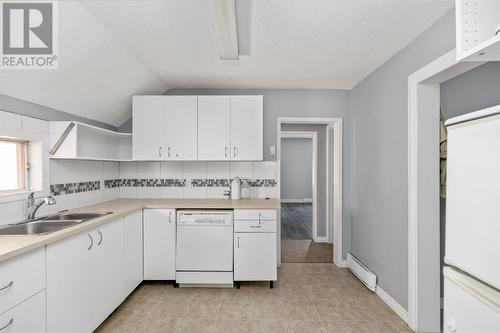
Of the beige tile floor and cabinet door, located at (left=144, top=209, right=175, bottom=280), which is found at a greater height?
cabinet door, located at (left=144, top=209, right=175, bottom=280)

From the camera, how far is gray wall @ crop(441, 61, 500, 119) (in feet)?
7.90

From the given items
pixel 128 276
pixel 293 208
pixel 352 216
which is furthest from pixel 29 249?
pixel 293 208

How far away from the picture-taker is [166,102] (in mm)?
3105

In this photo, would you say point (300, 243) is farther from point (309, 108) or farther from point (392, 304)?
point (309, 108)

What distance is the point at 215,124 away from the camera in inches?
122

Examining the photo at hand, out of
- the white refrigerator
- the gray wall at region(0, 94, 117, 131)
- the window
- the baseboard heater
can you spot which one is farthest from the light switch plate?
the window

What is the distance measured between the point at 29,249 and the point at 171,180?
209 centimetres

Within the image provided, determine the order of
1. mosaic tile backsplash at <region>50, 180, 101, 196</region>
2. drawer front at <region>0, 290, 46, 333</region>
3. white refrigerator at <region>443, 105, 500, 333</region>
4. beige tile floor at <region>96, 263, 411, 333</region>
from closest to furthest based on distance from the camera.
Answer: white refrigerator at <region>443, 105, 500, 333</region> → drawer front at <region>0, 290, 46, 333</region> → beige tile floor at <region>96, 263, 411, 333</region> → mosaic tile backsplash at <region>50, 180, 101, 196</region>

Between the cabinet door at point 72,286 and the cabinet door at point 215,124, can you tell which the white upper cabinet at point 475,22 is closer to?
the cabinet door at point 215,124

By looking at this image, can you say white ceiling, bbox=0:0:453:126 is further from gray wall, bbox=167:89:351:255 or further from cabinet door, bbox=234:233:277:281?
cabinet door, bbox=234:233:277:281

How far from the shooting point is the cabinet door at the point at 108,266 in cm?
203

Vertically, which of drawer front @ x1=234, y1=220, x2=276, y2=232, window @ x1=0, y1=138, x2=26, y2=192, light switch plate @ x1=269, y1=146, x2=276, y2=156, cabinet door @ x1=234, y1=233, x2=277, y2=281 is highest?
light switch plate @ x1=269, y1=146, x2=276, y2=156

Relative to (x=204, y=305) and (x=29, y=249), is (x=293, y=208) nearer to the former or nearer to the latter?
(x=204, y=305)

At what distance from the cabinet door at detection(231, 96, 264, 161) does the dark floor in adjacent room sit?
1769 millimetres
